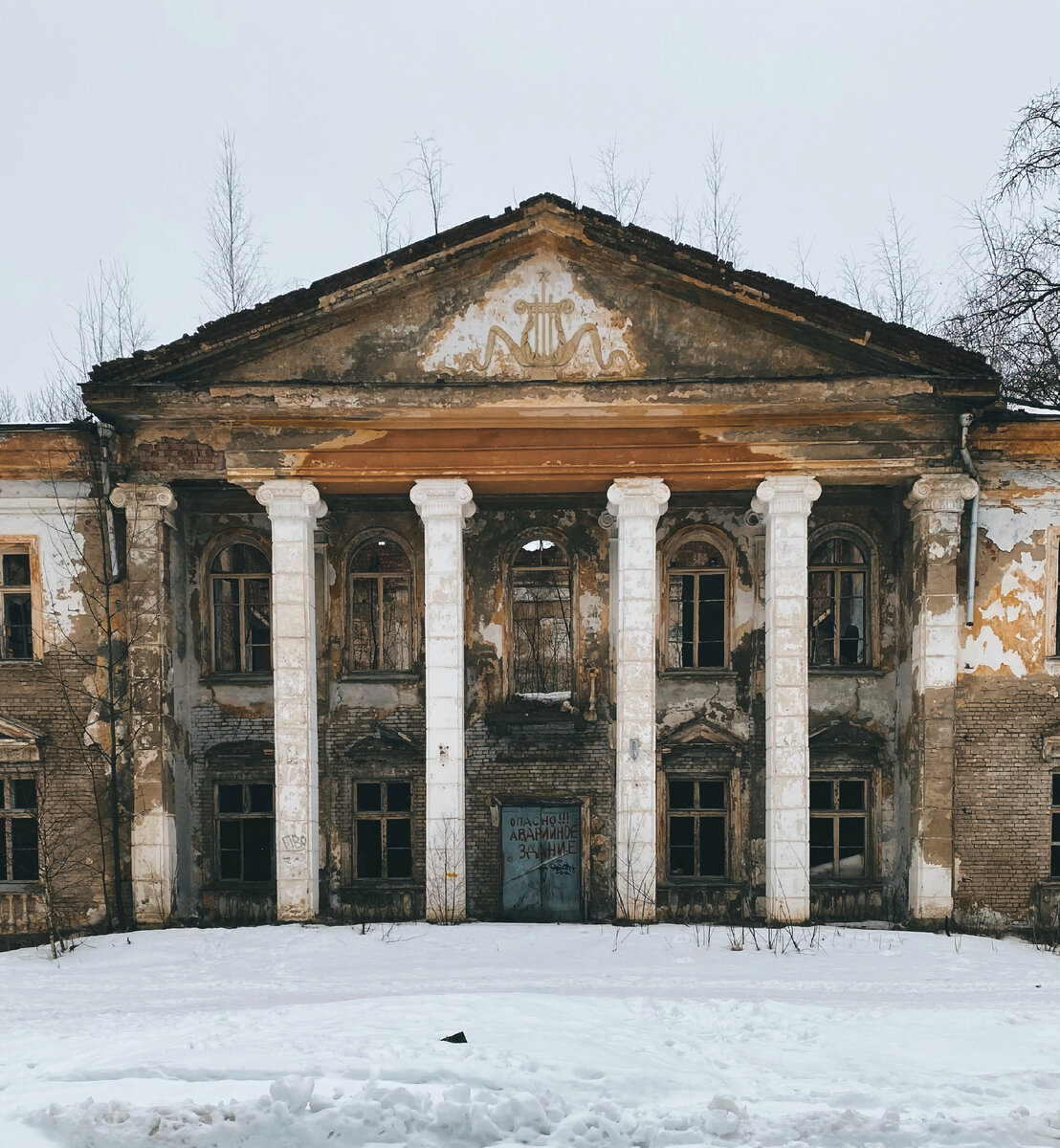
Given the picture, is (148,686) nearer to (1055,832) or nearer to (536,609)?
(536,609)

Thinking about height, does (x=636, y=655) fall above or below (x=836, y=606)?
below

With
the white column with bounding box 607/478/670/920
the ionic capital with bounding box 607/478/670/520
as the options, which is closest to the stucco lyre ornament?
the ionic capital with bounding box 607/478/670/520

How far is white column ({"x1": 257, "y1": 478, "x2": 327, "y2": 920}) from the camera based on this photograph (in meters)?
12.2

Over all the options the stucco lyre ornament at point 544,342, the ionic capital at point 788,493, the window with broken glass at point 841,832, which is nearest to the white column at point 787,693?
the ionic capital at point 788,493

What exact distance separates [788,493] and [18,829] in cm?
1145

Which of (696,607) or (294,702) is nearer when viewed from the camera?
(294,702)

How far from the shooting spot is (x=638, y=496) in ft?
40.3

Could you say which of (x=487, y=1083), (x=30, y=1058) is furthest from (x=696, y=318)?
(x=30, y=1058)

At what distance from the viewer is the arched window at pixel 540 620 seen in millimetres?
14445

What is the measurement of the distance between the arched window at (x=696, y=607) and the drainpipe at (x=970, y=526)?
3226mm

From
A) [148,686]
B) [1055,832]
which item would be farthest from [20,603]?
[1055,832]

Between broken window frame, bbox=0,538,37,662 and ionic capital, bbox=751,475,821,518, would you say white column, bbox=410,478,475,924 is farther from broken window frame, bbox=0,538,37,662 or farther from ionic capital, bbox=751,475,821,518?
broken window frame, bbox=0,538,37,662

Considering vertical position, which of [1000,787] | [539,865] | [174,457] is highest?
[174,457]

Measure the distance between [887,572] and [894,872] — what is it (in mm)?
4198
